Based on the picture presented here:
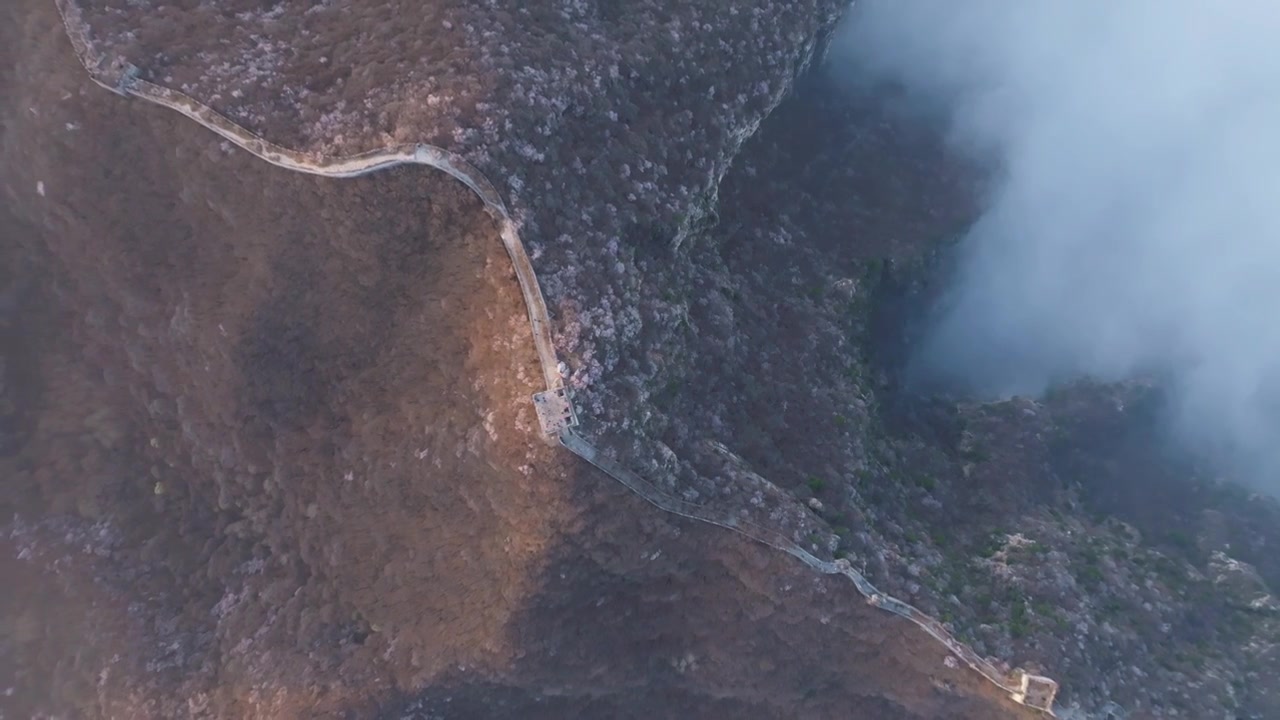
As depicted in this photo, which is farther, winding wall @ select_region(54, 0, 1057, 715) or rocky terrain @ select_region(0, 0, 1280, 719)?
rocky terrain @ select_region(0, 0, 1280, 719)

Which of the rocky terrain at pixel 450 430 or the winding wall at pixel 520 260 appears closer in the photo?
the winding wall at pixel 520 260

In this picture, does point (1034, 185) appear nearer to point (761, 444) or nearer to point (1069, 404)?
point (1069, 404)

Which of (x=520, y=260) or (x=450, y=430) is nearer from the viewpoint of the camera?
(x=520, y=260)

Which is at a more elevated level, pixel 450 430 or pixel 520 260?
pixel 520 260

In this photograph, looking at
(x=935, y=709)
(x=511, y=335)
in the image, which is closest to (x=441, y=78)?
(x=511, y=335)
